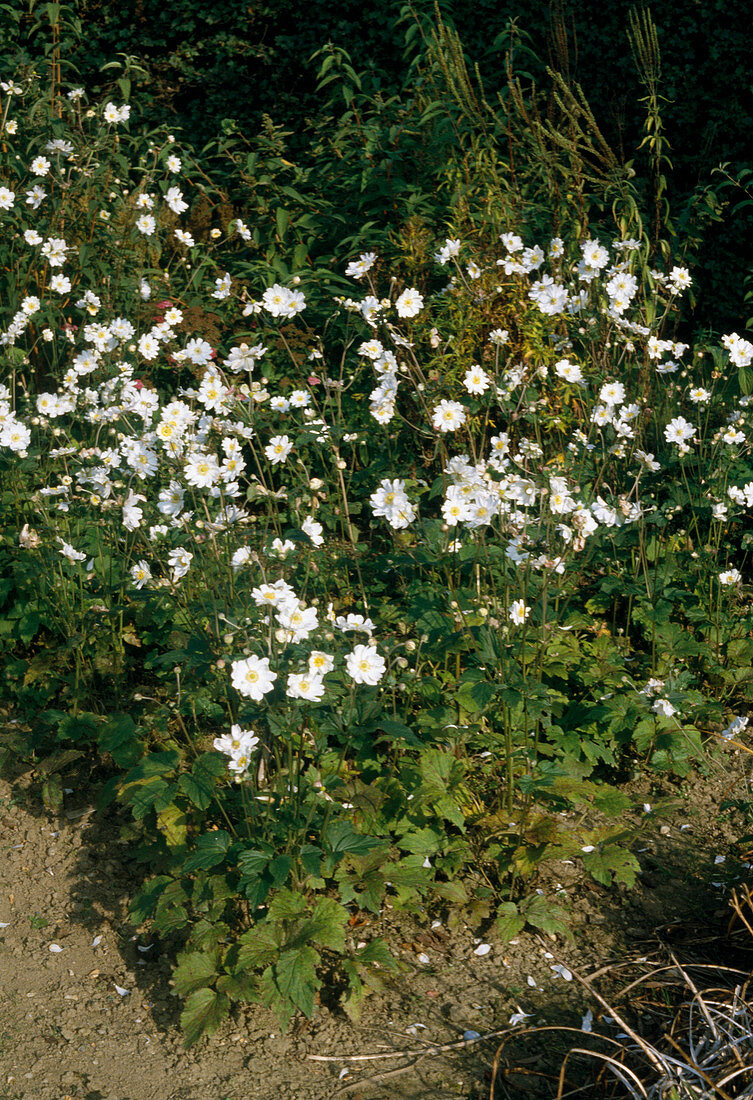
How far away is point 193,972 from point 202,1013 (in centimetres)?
10

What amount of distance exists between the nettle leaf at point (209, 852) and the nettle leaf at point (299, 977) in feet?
0.86

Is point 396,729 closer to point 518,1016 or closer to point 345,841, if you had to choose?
point 345,841

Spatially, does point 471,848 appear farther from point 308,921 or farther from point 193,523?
point 193,523

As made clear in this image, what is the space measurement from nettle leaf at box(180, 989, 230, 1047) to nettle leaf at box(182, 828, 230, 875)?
0.89 feet

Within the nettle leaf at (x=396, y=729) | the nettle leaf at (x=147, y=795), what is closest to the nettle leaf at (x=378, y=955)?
the nettle leaf at (x=396, y=729)

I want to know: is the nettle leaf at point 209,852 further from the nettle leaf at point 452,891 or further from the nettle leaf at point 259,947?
the nettle leaf at point 452,891

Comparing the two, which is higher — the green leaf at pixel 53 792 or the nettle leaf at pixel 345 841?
the nettle leaf at pixel 345 841

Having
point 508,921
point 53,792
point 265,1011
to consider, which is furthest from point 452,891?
point 53,792

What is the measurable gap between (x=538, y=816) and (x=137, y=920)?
112 cm

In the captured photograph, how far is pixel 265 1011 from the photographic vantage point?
2422mm

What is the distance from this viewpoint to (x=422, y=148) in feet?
14.9

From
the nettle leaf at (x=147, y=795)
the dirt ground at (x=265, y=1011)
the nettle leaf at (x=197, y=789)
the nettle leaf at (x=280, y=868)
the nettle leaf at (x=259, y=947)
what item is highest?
the nettle leaf at (x=280, y=868)

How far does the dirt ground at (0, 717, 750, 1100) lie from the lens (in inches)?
87.8

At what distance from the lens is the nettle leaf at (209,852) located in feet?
7.54
